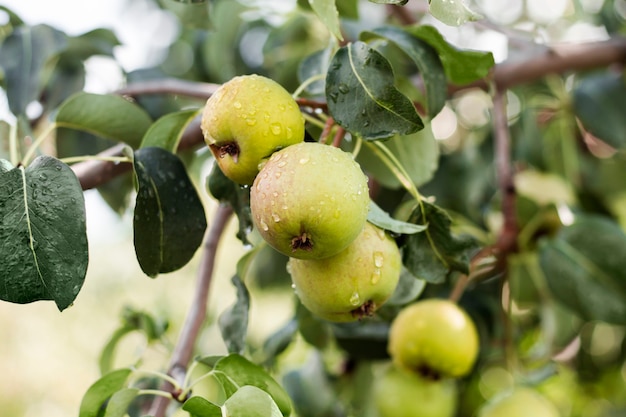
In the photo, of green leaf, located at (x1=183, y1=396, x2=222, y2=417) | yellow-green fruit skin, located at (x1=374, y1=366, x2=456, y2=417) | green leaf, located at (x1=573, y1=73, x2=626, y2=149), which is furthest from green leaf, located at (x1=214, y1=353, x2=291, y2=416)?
green leaf, located at (x1=573, y1=73, x2=626, y2=149)

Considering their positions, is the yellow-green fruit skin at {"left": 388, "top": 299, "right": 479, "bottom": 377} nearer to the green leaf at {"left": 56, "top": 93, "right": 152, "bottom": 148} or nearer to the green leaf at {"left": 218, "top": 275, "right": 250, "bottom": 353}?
the green leaf at {"left": 218, "top": 275, "right": 250, "bottom": 353}

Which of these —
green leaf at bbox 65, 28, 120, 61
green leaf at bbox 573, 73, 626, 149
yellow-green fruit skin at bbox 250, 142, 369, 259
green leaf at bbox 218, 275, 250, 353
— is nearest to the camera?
yellow-green fruit skin at bbox 250, 142, 369, 259

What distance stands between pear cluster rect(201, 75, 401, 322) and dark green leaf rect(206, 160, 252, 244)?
0.08m

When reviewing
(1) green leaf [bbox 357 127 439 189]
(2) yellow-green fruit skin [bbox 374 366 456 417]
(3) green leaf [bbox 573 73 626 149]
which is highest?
(1) green leaf [bbox 357 127 439 189]

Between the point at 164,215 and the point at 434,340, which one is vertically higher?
the point at 164,215

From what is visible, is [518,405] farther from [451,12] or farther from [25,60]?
[25,60]

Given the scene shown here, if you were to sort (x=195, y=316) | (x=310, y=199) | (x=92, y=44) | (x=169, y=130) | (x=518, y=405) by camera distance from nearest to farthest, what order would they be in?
(x=310, y=199) → (x=169, y=130) → (x=195, y=316) → (x=518, y=405) → (x=92, y=44)

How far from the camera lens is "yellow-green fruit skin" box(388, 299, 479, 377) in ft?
3.16

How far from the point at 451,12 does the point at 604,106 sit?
924mm

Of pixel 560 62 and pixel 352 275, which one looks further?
pixel 560 62

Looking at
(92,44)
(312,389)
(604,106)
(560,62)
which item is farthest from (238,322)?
(604,106)

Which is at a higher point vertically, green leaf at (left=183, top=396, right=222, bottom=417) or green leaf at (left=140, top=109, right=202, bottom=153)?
green leaf at (left=140, top=109, right=202, bottom=153)

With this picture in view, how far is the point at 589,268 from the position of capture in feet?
3.57

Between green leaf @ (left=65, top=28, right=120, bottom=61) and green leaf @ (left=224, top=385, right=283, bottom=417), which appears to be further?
green leaf @ (left=65, top=28, right=120, bottom=61)
